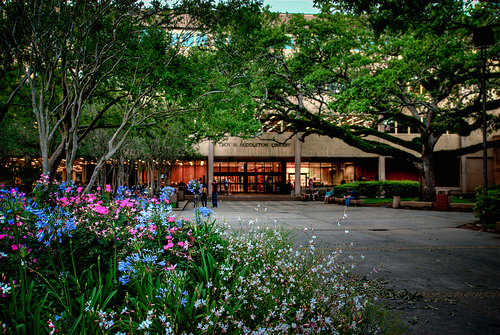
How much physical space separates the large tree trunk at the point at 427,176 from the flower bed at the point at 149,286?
1956cm

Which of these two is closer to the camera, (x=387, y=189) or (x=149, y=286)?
(x=149, y=286)

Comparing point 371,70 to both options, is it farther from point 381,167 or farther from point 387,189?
point 381,167

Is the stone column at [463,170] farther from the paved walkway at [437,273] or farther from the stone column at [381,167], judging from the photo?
the paved walkway at [437,273]

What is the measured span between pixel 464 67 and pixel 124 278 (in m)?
20.9

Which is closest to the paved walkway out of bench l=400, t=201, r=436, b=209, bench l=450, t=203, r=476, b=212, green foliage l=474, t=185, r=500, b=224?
green foliage l=474, t=185, r=500, b=224

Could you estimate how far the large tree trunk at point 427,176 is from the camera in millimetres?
21109

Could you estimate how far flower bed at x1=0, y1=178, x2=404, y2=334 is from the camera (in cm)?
226

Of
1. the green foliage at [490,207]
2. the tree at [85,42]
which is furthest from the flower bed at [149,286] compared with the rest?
the green foliage at [490,207]

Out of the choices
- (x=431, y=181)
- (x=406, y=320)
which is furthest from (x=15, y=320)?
(x=431, y=181)

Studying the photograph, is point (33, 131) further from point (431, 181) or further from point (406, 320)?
point (431, 181)

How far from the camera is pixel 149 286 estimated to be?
2619mm

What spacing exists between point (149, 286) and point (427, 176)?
74.4ft

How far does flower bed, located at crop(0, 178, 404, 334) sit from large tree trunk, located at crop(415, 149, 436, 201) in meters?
19.6

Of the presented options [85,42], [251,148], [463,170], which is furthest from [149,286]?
[463,170]
